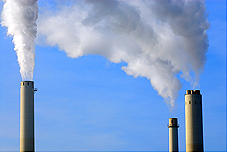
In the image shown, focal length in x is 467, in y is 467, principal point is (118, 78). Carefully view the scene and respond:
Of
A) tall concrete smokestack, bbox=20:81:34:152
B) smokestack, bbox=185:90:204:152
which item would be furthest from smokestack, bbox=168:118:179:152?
tall concrete smokestack, bbox=20:81:34:152

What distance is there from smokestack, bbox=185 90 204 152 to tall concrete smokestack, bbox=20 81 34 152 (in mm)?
25154

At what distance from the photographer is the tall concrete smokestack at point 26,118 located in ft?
224

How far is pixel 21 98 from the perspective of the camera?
69.3 m

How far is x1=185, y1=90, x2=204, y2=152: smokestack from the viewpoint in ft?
248

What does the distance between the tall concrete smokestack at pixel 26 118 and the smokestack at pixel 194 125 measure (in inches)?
990

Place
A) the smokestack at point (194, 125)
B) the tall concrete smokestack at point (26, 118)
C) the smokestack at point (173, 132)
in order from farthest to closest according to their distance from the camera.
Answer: the smokestack at point (173, 132) < the smokestack at point (194, 125) < the tall concrete smokestack at point (26, 118)

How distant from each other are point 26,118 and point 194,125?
26.9m

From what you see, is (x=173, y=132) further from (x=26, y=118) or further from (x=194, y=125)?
(x=26, y=118)

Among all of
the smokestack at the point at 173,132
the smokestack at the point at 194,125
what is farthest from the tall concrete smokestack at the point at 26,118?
the smokestack at the point at 173,132

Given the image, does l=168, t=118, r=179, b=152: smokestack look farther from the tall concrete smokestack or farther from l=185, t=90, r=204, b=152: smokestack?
the tall concrete smokestack

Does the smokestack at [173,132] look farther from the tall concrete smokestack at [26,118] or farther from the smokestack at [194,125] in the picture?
the tall concrete smokestack at [26,118]
